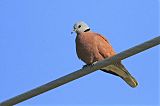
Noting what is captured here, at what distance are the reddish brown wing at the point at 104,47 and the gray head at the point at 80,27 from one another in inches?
14.1

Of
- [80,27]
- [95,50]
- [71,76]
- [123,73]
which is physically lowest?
[71,76]

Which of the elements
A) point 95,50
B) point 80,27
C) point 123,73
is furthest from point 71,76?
point 80,27

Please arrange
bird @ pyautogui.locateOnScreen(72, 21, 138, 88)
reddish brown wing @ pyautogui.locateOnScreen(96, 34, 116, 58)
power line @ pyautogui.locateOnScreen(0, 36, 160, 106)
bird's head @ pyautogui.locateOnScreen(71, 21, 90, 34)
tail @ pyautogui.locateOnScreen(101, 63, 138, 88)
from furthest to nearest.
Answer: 1. bird's head @ pyautogui.locateOnScreen(71, 21, 90, 34)
2. reddish brown wing @ pyautogui.locateOnScreen(96, 34, 116, 58)
3. bird @ pyautogui.locateOnScreen(72, 21, 138, 88)
4. tail @ pyautogui.locateOnScreen(101, 63, 138, 88)
5. power line @ pyautogui.locateOnScreen(0, 36, 160, 106)

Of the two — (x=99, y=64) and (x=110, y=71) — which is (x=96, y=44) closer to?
(x=110, y=71)

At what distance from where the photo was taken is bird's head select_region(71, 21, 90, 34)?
763cm

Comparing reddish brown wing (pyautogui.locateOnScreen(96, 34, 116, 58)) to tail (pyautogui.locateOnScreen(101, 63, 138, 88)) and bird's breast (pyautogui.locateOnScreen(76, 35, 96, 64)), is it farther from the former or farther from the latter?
tail (pyautogui.locateOnScreen(101, 63, 138, 88))

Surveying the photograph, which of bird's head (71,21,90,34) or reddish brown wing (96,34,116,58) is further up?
bird's head (71,21,90,34)

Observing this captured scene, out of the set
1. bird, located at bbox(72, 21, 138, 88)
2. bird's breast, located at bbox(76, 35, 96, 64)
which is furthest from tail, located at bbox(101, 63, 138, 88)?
bird's breast, located at bbox(76, 35, 96, 64)

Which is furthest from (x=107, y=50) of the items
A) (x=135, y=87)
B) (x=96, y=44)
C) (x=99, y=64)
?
(x=99, y=64)

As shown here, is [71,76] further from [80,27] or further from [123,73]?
[80,27]

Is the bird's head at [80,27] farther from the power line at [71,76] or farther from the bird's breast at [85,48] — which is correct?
the power line at [71,76]

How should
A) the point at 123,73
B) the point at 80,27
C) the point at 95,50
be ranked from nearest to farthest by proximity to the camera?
1. the point at 123,73
2. the point at 95,50
3. the point at 80,27

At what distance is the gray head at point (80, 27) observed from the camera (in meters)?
7.64

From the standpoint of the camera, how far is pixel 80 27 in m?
7.70
